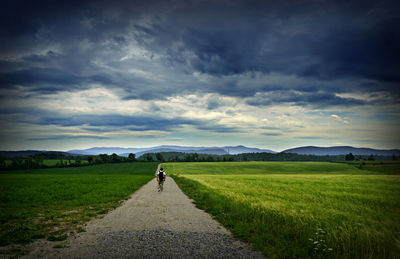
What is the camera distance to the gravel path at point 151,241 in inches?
261

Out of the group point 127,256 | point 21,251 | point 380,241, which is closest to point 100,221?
point 21,251

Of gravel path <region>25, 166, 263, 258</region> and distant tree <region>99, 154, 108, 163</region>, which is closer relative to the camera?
gravel path <region>25, 166, 263, 258</region>

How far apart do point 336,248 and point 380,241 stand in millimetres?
1175

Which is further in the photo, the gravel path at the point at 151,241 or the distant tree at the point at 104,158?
the distant tree at the point at 104,158

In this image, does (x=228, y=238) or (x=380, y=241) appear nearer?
(x=380, y=241)

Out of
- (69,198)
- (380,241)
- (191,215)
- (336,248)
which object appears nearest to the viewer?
(380,241)

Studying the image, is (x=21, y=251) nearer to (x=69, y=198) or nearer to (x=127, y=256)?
(x=127, y=256)

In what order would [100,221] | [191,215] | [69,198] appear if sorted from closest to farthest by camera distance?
[100,221], [191,215], [69,198]

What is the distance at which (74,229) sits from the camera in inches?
378

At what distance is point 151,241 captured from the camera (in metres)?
7.75

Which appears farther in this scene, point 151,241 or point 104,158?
point 104,158

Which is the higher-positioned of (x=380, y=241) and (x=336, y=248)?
(x=380, y=241)

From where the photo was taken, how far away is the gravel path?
6625mm

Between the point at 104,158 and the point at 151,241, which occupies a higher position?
the point at 151,241
